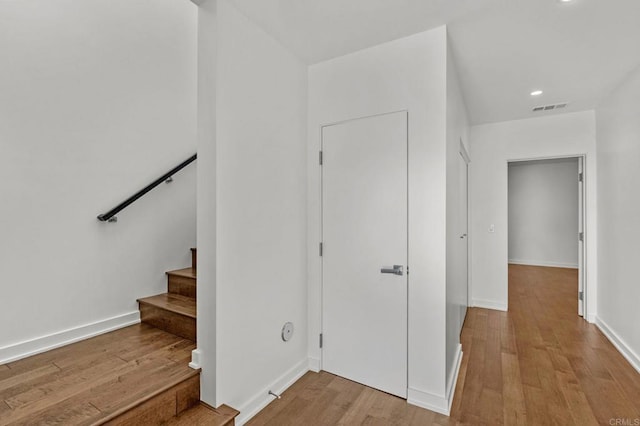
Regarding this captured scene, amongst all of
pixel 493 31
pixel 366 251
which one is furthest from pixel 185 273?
pixel 493 31

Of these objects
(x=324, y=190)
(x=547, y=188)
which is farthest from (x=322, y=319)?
(x=547, y=188)

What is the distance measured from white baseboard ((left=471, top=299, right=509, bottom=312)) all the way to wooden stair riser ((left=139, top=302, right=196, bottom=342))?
3931 mm

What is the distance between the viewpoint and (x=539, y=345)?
10.1ft

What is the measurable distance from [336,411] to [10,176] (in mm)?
2590

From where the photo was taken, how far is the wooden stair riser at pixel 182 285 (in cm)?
259

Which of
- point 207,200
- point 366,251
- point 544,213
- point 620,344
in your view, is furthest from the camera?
point 544,213

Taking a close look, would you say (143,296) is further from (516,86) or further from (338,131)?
(516,86)

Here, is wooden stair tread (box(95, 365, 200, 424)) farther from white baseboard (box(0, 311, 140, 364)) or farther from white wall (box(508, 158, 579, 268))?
white wall (box(508, 158, 579, 268))

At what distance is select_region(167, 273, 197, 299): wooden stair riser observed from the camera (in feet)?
8.50

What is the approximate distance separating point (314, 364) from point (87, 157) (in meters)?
2.43

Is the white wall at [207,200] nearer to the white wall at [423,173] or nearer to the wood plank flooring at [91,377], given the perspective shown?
the wood plank flooring at [91,377]

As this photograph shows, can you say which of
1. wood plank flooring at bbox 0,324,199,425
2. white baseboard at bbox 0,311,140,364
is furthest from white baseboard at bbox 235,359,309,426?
white baseboard at bbox 0,311,140,364

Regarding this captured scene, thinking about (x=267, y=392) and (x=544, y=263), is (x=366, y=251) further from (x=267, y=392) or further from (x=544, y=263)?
(x=544, y=263)

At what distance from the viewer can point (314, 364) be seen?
101 inches
